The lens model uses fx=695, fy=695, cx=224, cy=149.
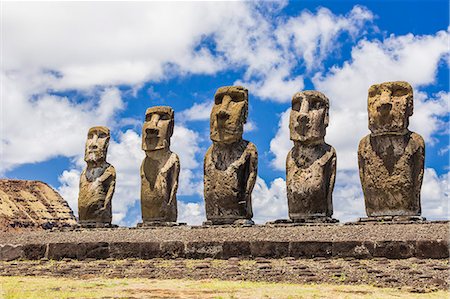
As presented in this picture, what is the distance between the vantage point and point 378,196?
15641 mm

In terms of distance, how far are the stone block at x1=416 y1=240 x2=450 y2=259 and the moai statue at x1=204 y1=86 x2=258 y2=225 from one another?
507cm

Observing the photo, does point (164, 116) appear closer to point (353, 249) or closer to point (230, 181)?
point (230, 181)

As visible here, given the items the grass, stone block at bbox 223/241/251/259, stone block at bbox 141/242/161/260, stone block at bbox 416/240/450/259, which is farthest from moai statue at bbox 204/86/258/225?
the grass

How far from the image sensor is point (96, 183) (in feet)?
65.9

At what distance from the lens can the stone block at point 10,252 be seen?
15609 mm

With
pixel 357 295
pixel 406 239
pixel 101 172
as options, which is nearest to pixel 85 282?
pixel 357 295

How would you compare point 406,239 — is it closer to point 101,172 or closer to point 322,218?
point 322,218

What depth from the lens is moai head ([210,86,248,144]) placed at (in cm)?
1659

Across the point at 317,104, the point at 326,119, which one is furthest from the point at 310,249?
the point at 317,104

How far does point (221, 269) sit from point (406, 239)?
129 inches

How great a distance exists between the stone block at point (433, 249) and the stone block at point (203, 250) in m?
3.75

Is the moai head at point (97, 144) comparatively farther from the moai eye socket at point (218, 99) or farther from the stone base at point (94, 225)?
the moai eye socket at point (218, 99)

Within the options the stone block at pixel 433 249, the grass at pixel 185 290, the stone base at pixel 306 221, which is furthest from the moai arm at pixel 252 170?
the grass at pixel 185 290

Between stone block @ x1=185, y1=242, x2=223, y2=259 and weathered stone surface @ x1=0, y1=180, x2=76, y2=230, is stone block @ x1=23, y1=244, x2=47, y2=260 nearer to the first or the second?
stone block @ x1=185, y1=242, x2=223, y2=259
